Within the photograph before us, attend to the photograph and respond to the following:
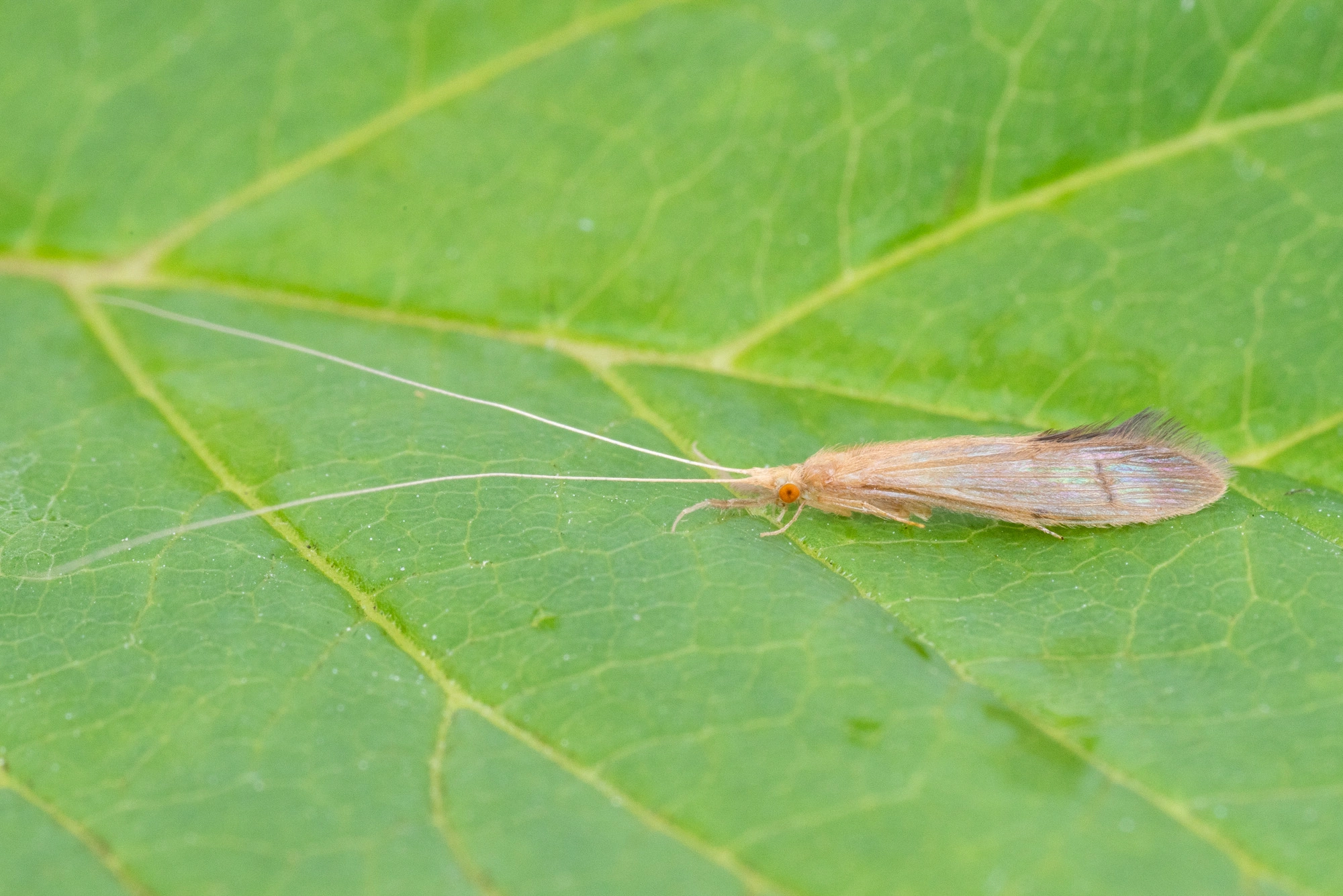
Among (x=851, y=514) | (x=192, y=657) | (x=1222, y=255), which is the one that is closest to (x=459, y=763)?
(x=192, y=657)

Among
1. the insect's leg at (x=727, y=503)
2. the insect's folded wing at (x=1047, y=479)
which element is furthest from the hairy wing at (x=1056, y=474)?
the insect's leg at (x=727, y=503)

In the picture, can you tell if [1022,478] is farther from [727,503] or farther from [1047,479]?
[727,503]

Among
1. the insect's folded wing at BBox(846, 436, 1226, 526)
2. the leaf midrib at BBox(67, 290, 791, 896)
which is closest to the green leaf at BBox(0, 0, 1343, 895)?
the leaf midrib at BBox(67, 290, 791, 896)

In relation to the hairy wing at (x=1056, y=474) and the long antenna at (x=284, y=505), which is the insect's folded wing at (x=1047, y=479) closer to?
the hairy wing at (x=1056, y=474)

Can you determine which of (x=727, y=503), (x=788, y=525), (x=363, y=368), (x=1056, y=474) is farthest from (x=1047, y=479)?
(x=363, y=368)

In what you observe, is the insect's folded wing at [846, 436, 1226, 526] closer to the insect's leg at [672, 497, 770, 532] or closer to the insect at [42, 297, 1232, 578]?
the insect at [42, 297, 1232, 578]

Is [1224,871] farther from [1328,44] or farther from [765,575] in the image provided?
[1328,44]
